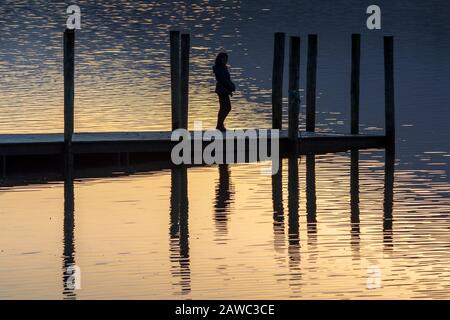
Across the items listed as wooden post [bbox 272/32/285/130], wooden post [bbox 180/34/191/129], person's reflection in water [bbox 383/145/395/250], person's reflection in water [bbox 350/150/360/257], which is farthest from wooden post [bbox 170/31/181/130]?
person's reflection in water [bbox 383/145/395/250]

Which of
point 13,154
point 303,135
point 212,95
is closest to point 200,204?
point 13,154

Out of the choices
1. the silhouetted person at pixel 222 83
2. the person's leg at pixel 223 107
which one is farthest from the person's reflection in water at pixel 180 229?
the silhouetted person at pixel 222 83

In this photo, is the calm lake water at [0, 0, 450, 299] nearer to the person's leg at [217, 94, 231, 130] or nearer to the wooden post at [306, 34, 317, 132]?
the wooden post at [306, 34, 317, 132]

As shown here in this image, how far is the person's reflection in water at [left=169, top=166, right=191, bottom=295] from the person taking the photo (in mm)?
20034

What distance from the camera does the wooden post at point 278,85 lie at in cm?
3297

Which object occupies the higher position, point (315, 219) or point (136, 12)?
point (136, 12)

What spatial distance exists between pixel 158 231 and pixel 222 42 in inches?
1814

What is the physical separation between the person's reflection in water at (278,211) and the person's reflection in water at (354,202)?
931mm

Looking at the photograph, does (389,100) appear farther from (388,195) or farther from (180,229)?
(180,229)

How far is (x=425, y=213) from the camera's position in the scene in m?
24.7

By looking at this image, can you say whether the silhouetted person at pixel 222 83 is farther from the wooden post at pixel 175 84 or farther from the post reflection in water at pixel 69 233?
the post reflection in water at pixel 69 233

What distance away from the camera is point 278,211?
82.9 ft

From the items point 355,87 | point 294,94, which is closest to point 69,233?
point 294,94
